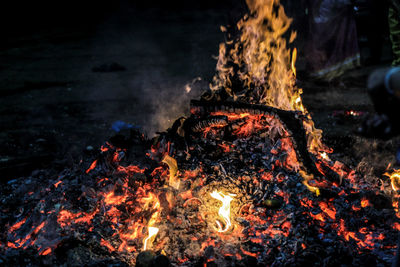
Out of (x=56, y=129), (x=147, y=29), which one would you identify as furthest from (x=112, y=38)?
(x=56, y=129)

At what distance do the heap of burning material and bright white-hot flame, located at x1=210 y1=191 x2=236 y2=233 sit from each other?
0.01 m

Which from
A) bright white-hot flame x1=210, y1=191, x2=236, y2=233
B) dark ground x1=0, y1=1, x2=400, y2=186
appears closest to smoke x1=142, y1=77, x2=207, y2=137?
dark ground x1=0, y1=1, x2=400, y2=186

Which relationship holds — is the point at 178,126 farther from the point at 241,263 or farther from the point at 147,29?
the point at 147,29

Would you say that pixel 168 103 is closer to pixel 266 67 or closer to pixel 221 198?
pixel 266 67

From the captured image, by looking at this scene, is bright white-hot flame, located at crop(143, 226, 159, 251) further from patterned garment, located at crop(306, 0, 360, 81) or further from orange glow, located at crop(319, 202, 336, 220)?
patterned garment, located at crop(306, 0, 360, 81)

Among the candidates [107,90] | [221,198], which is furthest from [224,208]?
[107,90]

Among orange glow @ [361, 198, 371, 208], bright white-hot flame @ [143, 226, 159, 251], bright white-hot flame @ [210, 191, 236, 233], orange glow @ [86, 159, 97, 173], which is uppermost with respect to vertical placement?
orange glow @ [361, 198, 371, 208]

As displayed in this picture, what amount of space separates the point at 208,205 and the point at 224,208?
205 millimetres

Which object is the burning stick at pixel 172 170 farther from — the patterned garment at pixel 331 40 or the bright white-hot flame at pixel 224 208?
the patterned garment at pixel 331 40

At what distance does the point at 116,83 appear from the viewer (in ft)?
31.4

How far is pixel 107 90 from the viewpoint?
9.00 metres

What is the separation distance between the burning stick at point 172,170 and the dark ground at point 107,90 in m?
2.18

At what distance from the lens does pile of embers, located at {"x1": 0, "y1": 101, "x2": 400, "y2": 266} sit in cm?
277

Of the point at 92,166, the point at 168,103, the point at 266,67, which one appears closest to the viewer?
the point at 92,166
